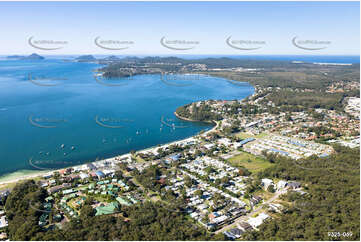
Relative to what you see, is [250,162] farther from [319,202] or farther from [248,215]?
[248,215]

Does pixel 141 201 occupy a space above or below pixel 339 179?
below

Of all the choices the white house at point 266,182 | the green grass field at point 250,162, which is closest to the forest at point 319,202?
the white house at point 266,182

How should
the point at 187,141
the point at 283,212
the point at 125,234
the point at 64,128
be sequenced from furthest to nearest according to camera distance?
the point at 64,128
the point at 187,141
the point at 283,212
the point at 125,234

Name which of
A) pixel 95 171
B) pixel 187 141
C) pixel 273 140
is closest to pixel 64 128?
pixel 95 171

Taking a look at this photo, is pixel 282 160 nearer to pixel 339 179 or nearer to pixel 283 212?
pixel 339 179

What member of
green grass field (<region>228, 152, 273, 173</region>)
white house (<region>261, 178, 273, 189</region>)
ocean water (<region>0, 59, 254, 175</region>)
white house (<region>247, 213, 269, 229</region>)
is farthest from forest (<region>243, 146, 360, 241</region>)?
ocean water (<region>0, 59, 254, 175</region>)

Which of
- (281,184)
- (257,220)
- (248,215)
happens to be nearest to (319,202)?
(281,184)
